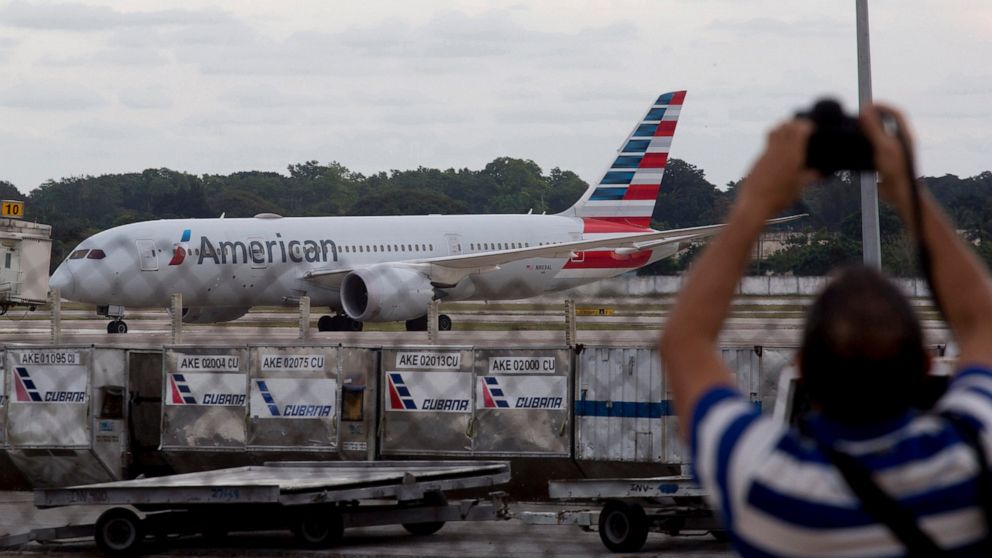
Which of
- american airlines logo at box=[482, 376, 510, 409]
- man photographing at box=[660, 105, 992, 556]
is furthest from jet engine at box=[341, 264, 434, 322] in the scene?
man photographing at box=[660, 105, 992, 556]

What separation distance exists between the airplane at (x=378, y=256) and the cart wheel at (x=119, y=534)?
15819 mm

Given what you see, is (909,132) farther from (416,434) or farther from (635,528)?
(416,434)

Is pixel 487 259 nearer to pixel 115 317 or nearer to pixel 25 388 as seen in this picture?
pixel 115 317

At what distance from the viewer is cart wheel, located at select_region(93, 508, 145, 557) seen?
8562mm

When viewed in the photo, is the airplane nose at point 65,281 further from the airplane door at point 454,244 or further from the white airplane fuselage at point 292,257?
the airplane door at point 454,244

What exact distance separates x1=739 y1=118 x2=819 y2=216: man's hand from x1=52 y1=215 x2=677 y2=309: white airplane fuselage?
A: 75.1 feet

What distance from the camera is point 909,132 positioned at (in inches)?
73.1

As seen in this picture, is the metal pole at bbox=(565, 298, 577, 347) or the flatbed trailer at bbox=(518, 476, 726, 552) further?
the metal pole at bbox=(565, 298, 577, 347)

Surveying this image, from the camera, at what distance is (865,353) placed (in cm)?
177

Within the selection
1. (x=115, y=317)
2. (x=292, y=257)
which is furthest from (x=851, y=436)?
(x=292, y=257)

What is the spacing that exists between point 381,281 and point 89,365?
14071 millimetres

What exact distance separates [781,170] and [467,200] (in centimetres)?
6652

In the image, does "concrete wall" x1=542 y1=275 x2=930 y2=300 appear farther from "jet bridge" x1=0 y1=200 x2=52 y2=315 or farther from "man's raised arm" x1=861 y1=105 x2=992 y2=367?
"man's raised arm" x1=861 y1=105 x2=992 y2=367

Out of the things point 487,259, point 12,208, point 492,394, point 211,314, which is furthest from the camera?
point 211,314
